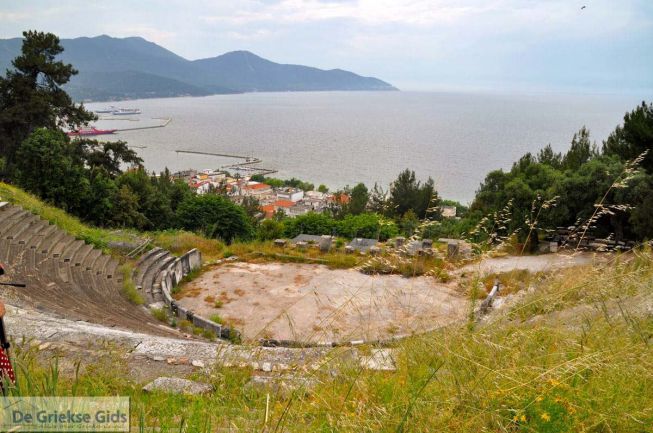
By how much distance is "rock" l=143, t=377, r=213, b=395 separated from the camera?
12.7 ft

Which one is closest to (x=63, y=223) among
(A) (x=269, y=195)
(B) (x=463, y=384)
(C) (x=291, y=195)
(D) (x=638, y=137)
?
(B) (x=463, y=384)

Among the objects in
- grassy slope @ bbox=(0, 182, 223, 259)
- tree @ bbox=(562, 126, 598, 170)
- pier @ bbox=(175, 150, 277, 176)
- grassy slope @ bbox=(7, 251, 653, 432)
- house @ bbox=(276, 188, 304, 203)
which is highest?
tree @ bbox=(562, 126, 598, 170)

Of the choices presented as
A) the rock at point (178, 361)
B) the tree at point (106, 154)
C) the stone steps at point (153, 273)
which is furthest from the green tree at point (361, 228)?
the rock at point (178, 361)

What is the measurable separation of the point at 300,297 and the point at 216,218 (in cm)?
1558

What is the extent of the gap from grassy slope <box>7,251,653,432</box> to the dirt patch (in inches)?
215

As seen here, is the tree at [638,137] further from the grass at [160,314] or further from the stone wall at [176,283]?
the grass at [160,314]

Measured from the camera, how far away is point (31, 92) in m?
28.0

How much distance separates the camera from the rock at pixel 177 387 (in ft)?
12.7

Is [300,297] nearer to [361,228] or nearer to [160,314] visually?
[160,314]

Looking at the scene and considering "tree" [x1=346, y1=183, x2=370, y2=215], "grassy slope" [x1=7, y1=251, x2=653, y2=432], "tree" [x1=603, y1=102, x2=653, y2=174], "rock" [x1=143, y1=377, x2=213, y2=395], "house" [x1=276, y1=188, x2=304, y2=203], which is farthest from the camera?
"house" [x1=276, y1=188, x2=304, y2=203]

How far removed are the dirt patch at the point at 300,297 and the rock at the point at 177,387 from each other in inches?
173

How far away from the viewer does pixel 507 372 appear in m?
2.38

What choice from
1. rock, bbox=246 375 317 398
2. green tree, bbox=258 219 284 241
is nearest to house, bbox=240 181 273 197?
green tree, bbox=258 219 284 241

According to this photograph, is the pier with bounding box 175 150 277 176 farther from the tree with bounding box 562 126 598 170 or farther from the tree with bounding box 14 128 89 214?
the tree with bounding box 14 128 89 214
